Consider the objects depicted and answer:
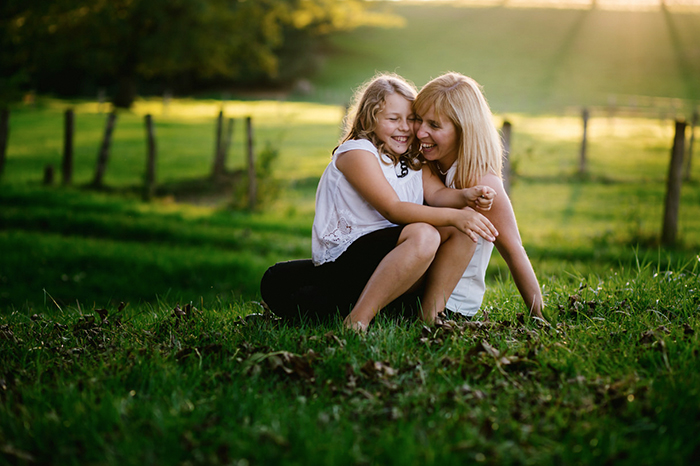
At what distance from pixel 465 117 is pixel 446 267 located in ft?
3.33

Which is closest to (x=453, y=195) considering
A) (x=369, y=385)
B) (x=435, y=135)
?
(x=435, y=135)

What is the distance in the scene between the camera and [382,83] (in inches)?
153

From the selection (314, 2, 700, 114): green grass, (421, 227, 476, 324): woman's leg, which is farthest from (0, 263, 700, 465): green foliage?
(314, 2, 700, 114): green grass

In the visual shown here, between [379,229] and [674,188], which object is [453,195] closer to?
[379,229]

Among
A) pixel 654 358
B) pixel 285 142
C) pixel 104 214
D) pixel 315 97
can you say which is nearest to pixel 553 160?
pixel 285 142

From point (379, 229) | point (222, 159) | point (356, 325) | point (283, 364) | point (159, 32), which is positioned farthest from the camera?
point (159, 32)

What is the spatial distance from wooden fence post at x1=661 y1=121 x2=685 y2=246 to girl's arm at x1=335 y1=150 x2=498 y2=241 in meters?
5.76

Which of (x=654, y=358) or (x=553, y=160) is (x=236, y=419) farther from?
(x=553, y=160)

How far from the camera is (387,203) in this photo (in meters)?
3.64

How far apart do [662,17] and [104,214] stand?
212 feet

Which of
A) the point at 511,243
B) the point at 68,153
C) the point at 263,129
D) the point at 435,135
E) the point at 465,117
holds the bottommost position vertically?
the point at 511,243

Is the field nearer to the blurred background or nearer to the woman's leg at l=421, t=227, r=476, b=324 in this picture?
the woman's leg at l=421, t=227, r=476, b=324

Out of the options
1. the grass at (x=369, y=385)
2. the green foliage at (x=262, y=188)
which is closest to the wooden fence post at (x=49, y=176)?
the green foliage at (x=262, y=188)

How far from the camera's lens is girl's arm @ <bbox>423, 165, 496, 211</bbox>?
3.67 metres
